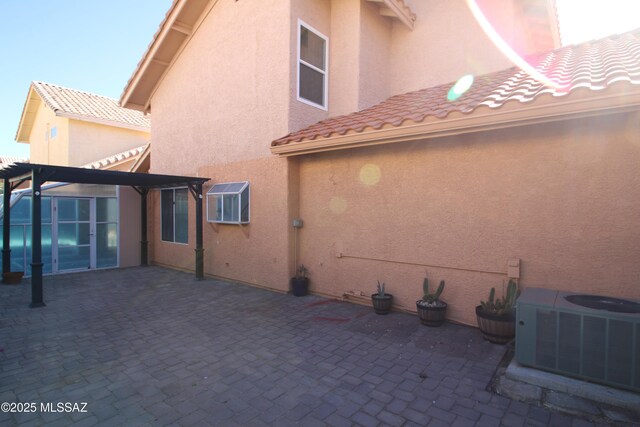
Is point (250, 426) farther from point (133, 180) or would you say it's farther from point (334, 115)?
point (133, 180)

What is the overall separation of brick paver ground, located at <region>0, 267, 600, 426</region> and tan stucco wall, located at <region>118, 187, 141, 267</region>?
15.6 feet

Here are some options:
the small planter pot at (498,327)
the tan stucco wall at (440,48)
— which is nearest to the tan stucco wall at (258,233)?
the small planter pot at (498,327)

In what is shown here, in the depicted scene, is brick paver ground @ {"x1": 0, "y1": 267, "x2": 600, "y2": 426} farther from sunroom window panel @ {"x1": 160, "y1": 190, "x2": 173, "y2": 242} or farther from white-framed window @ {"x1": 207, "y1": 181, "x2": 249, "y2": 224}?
sunroom window panel @ {"x1": 160, "y1": 190, "x2": 173, "y2": 242}

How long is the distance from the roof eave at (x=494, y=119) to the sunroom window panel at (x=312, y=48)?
2.72 meters

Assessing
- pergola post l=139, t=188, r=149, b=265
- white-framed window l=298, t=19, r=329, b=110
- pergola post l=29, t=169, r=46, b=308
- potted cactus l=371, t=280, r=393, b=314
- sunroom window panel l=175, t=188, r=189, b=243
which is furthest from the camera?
pergola post l=139, t=188, r=149, b=265

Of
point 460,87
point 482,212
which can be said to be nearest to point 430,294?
point 482,212

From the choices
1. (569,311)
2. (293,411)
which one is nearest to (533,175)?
(569,311)

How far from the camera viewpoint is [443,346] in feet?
15.3

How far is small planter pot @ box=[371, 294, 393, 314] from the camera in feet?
19.7

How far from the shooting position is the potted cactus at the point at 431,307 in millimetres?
5320

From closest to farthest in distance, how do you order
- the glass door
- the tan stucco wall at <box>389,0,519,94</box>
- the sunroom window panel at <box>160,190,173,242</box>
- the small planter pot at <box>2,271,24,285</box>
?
the tan stucco wall at <box>389,0,519,94</box> → the small planter pot at <box>2,271,24,285</box> → the glass door → the sunroom window panel at <box>160,190,173,242</box>

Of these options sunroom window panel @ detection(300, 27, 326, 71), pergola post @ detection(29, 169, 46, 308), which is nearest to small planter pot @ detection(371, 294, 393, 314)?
sunroom window panel @ detection(300, 27, 326, 71)

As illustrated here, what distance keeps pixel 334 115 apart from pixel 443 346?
5.96m

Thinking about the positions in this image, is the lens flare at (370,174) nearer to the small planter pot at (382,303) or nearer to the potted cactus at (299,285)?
the small planter pot at (382,303)
